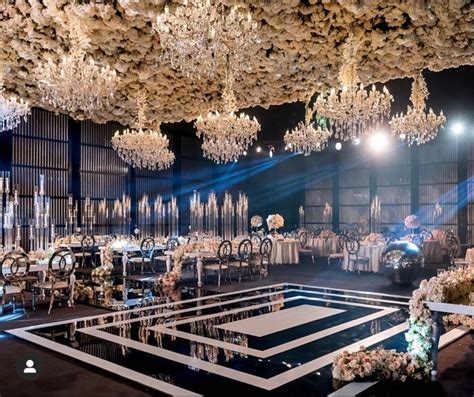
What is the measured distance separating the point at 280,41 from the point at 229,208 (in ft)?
16.3

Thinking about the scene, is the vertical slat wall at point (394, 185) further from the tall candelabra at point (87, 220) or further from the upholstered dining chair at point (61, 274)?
the upholstered dining chair at point (61, 274)

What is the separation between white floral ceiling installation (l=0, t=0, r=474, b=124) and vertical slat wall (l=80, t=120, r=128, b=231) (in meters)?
3.94

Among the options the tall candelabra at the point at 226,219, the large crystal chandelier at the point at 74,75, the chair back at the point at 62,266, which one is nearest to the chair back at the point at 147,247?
the tall candelabra at the point at 226,219

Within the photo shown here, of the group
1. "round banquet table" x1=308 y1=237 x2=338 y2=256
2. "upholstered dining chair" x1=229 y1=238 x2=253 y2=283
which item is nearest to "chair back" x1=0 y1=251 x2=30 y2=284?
"upholstered dining chair" x1=229 y1=238 x2=253 y2=283

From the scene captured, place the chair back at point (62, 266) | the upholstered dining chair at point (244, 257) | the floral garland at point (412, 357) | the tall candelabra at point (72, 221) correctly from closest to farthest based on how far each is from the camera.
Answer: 1. the floral garland at point (412, 357)
2. the chair back at point (62, 266)
3. the upholstered dining chair at point (244, 257)
4. the tall candelabra at point (72, 221)

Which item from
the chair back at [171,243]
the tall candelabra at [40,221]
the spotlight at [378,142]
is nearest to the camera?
the tall candelabra at [40,221]

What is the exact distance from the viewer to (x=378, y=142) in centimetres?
1345

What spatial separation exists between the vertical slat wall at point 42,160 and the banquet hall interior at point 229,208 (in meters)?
0.05

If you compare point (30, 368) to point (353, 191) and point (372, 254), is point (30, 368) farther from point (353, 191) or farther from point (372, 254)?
point (353, 191)

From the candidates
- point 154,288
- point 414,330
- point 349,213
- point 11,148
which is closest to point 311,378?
point 414,330

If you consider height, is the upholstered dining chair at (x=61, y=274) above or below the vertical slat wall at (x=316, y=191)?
below

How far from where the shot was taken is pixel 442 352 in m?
4.52

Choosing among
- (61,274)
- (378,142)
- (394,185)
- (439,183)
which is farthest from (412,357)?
(394,185)

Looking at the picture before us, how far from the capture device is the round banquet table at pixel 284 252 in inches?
480
